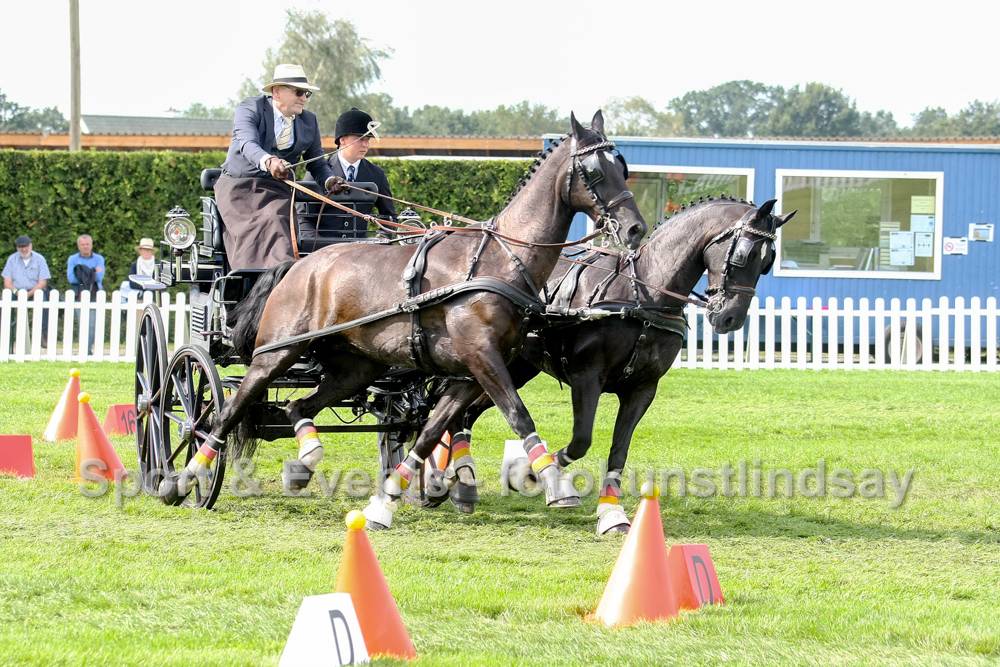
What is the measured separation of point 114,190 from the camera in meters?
20.4

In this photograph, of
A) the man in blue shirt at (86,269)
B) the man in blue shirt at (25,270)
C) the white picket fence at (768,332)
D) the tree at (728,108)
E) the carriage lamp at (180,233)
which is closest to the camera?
the carriage lamp at (180,233)

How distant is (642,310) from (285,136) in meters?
2.58

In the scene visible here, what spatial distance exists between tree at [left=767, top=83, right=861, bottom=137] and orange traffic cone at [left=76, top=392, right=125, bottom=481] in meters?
82.4

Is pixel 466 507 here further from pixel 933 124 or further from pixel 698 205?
pixel 933 124

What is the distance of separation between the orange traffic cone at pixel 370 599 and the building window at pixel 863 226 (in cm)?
1550

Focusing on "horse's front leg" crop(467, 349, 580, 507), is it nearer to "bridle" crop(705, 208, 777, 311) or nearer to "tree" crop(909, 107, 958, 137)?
"bridle" crop(705, 208, 777, 311)

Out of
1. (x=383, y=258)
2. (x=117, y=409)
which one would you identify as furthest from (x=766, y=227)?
(x=117, y=409)

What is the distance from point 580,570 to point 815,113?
85.8m

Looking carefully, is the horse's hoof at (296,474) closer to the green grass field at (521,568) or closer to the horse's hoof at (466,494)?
the green grass field at (521,568)

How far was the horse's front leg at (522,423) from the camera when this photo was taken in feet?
19.6

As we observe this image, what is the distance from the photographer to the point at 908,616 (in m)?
5.19

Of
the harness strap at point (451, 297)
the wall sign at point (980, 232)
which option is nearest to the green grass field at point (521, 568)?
the harness strap at point (451, 297)

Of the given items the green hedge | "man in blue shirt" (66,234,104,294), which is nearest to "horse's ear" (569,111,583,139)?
"man in blue shirt" (66,234,104,294)

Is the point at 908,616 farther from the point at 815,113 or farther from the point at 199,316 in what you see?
the point at 815,113
